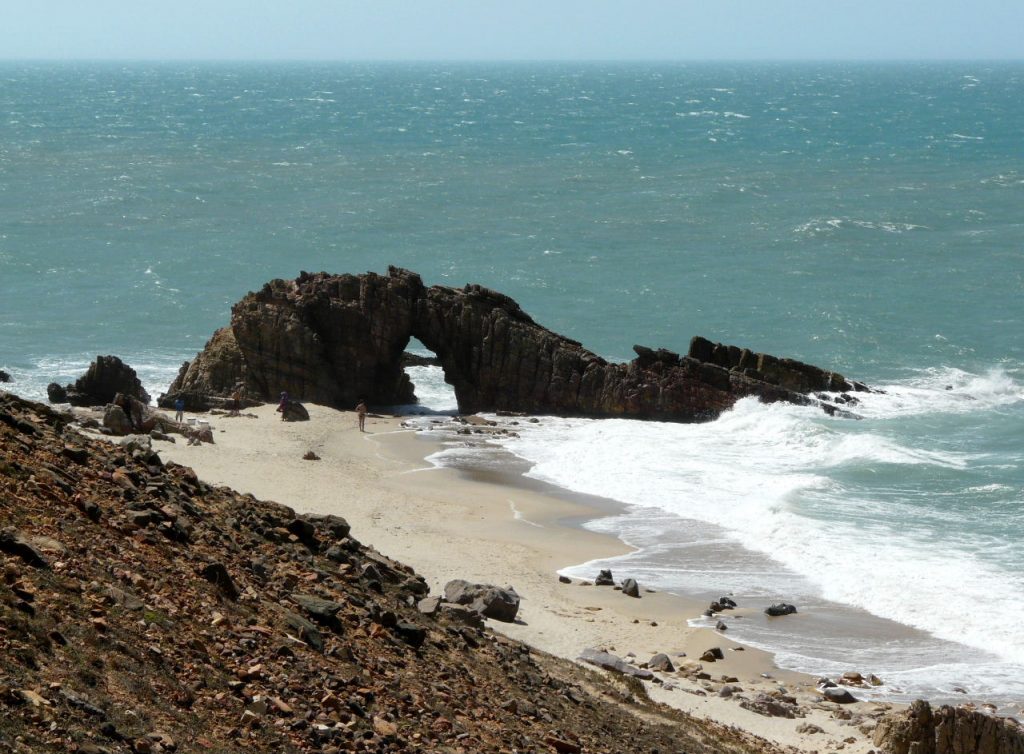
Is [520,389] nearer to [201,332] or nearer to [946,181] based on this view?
[201,332]

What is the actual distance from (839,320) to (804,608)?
35341 millimetres

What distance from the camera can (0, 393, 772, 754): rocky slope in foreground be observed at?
43.3 feet

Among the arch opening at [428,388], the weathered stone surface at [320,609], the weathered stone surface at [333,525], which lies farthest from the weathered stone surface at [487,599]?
the arch opening at [428,388]

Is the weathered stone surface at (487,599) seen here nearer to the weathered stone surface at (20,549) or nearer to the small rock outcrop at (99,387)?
the weathered stone surface at (20,549)

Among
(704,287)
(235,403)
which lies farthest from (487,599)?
(704,287)

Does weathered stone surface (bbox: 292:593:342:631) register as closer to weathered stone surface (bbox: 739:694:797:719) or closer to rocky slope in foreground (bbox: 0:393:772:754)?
rocky slope in foreground (bbox: 0:393:772:754)

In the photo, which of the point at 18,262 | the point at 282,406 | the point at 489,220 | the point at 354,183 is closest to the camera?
the point at 282,406

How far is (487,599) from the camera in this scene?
24141 mm

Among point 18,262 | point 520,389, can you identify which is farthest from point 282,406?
point 18,262

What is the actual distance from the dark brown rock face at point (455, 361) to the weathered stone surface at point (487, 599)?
830 inches

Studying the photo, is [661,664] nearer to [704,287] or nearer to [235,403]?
[235,403]

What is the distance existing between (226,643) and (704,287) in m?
54.9

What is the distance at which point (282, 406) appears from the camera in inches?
1678

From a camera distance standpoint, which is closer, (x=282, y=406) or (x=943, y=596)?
(x=943, y=596)
